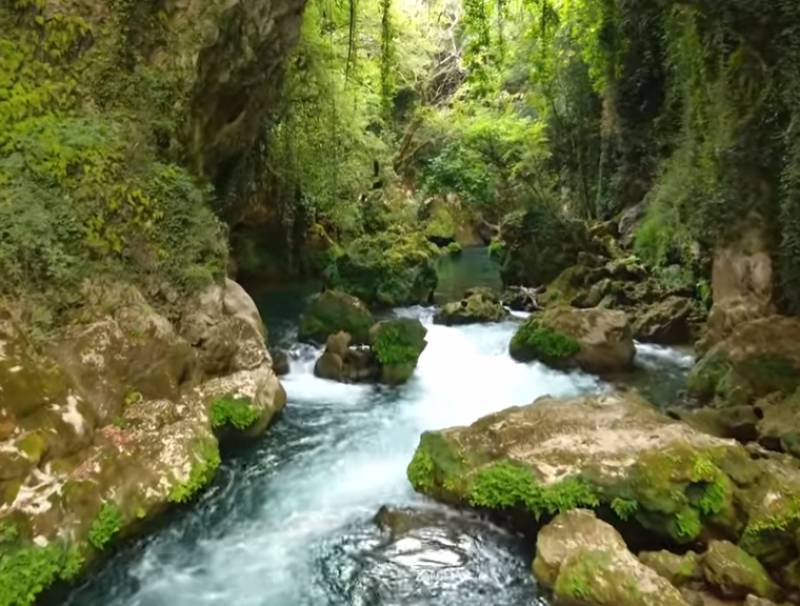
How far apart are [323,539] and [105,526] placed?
Answer: 5.96 ft

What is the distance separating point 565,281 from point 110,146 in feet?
35.8

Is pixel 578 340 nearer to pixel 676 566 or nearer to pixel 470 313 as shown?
pixel 470 313

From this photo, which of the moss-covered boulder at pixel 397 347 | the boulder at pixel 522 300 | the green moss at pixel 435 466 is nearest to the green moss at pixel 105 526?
the green moss at pixel 435 466

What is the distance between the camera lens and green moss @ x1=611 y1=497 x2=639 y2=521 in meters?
5.73

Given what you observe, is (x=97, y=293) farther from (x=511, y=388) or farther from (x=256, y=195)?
(x=256, y=195)

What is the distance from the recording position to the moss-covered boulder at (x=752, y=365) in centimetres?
841

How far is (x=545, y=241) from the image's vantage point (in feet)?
56.9

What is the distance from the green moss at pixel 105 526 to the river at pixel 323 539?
0.23 m

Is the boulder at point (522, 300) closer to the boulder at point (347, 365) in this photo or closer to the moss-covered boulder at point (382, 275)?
the moss-covered boulder at point (382, 275)

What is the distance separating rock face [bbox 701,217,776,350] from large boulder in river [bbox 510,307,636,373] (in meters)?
1.39

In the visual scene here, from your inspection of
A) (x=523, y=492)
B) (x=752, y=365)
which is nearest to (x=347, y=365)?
(x=523, y=492)

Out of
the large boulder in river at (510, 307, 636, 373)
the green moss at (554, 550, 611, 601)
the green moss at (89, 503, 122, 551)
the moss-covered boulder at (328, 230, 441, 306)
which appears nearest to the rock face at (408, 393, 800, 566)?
the green moss at (554, 550, 611, 601)

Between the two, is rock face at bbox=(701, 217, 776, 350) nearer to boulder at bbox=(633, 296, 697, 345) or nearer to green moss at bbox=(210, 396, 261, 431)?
boulder at bbox=(633, 296, 697, 345)

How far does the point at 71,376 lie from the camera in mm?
6426
